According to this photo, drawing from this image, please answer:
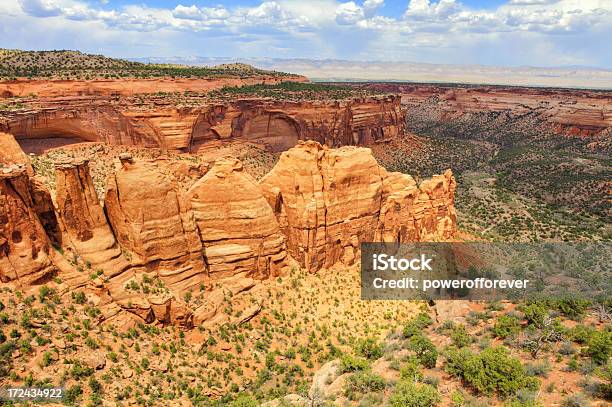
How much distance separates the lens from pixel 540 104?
495 feet

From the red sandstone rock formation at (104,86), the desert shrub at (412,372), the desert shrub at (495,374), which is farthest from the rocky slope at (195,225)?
the red sandstone rock formation at (104,86)

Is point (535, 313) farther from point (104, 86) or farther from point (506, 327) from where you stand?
point (104, 86)

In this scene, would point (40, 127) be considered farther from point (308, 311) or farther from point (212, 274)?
point (308, 311)

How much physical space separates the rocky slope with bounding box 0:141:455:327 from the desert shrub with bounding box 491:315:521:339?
41.8 ft

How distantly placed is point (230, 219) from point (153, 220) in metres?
5.42

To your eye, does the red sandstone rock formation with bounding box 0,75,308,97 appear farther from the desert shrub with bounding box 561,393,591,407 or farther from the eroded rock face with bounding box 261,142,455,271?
the desert shrub with bounding box 561,393,591,407

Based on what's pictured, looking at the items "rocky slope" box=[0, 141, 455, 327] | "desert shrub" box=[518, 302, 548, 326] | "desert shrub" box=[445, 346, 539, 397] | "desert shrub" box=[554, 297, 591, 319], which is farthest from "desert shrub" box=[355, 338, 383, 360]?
"desert shrub" box=[554, 297, 591, 319]

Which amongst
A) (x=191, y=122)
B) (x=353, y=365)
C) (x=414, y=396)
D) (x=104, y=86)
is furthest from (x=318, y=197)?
(x=104, y=86)

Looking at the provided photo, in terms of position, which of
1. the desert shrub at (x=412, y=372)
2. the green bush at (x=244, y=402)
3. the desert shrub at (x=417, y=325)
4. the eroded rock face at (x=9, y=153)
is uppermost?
the eroded rock face at (x=9, y=153)

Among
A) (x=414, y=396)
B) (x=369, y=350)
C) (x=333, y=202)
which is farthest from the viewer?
(x=333, y=202)

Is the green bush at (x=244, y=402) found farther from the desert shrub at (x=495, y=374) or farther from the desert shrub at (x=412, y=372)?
the desert shrub at (x=495, y=374)

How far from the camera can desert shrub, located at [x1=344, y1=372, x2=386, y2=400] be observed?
70.0 ft

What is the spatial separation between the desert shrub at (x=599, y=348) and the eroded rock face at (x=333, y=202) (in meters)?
17.6

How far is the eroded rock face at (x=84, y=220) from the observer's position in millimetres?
24578
